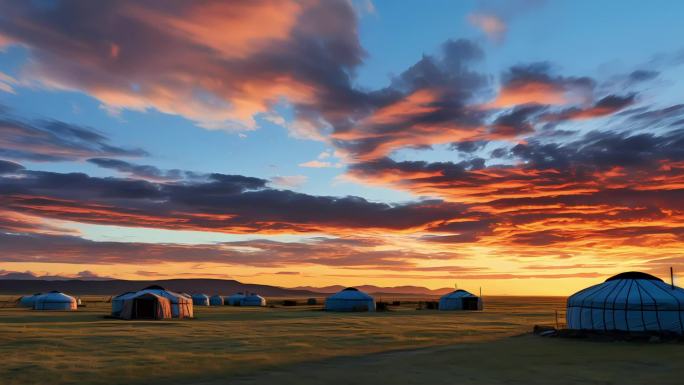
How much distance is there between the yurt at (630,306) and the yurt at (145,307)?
34.8 m

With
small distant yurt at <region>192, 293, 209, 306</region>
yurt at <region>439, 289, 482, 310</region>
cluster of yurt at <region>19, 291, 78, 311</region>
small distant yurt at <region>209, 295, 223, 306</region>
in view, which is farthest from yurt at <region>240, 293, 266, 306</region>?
yurt at <region>439, 289, 482, 310</region>

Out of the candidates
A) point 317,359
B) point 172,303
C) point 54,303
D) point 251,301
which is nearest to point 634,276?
point 317,359

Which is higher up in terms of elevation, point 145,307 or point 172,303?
point 172,303

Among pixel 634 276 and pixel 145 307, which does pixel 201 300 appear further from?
pixel 634 276

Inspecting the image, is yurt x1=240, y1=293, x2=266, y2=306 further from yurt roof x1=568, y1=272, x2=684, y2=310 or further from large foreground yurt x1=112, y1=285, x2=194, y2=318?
yurt roof x1=568, y1=272, x2=684, y2=310

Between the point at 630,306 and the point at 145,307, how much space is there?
130 ft

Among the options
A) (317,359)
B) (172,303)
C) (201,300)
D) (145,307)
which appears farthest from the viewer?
(201,300)

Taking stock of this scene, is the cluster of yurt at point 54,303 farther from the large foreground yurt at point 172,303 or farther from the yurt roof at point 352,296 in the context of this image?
the yurt roof at point 352,296

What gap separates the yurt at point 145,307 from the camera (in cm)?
5434

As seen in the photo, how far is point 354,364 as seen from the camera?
77.4 ft

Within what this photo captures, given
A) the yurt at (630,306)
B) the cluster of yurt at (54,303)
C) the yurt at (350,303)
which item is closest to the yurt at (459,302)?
the yurt at (350,303)

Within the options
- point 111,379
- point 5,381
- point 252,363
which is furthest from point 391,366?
point 5,381

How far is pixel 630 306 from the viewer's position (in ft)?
110

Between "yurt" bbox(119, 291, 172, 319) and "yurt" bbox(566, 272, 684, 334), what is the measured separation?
34790mm
